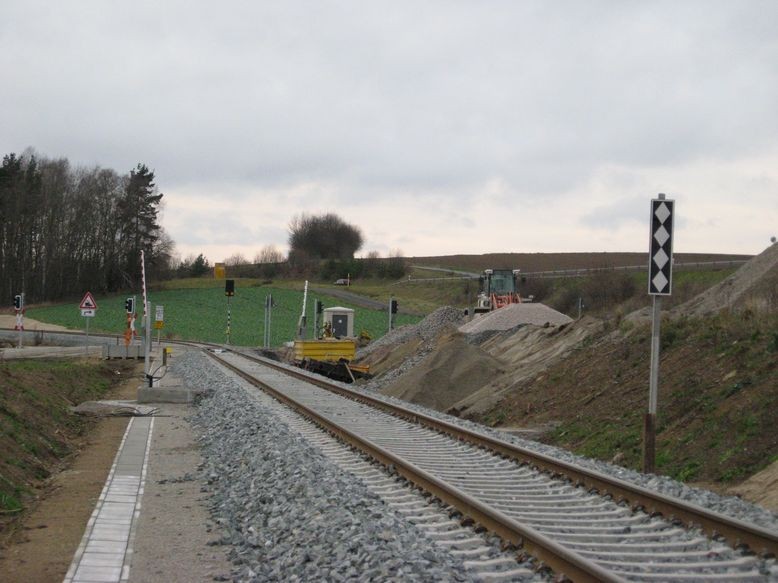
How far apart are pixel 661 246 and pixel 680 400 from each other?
387cm

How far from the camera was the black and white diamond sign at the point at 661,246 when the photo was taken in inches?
485

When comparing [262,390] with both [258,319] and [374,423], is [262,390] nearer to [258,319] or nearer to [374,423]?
[374,423]

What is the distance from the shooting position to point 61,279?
326 ft

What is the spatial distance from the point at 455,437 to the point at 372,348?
1376 inches

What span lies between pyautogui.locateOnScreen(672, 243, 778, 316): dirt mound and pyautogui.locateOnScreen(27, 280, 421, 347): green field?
42.8 m

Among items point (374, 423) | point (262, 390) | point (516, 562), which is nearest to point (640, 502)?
point (516, 562)

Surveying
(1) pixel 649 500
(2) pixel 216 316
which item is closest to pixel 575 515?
(1) pixel 649 500

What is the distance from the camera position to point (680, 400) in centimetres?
1521

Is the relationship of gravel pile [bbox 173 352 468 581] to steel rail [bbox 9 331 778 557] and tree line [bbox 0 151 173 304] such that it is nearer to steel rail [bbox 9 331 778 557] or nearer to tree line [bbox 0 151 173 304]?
steel rail [bbox 9 331 778 557]

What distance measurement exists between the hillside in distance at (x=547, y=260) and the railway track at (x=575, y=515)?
2913 inches

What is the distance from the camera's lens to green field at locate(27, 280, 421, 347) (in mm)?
74438

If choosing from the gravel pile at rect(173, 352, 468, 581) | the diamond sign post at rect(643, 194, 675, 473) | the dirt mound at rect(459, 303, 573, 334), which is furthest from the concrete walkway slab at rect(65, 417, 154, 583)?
the dirt mound at rect(459, 303, 573, 334)

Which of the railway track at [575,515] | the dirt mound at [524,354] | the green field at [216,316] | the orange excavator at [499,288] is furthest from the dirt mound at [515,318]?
the green field at [216,316]

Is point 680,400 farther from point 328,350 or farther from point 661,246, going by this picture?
point 328,350
